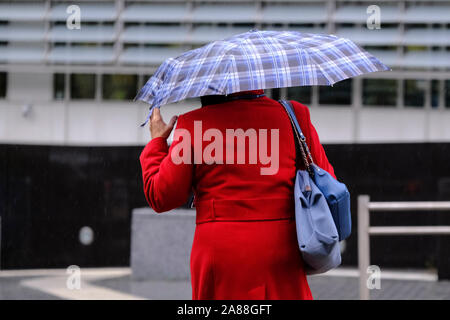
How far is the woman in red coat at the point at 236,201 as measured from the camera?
300cm

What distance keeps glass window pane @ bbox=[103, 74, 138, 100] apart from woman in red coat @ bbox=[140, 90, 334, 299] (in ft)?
31.7

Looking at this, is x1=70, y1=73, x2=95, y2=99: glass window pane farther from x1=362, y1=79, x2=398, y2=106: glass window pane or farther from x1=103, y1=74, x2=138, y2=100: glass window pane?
Answer: x1=362, y1=79, x2=398, y2=106: glass window pane

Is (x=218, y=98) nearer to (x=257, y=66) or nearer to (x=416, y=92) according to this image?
(x=257, y=66)

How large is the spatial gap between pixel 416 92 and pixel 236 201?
32.5 ft

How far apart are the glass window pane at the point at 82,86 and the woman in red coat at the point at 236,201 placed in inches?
386

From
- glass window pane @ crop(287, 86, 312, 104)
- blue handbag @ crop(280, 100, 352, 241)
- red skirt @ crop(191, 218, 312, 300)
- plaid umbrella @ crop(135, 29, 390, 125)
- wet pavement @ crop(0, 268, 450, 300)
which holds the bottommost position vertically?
wet pavement @ crop(0, 268, 450, 300)

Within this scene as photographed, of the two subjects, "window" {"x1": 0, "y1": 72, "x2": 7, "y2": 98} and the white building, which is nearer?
the white building

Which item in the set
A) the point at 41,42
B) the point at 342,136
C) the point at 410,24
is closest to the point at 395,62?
the point at 410,24

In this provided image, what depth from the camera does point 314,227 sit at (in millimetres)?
2955

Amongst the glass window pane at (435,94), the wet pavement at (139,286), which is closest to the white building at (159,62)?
the glass window pane at (435,94)

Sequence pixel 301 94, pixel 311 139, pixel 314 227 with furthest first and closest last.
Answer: pixel 301 94
pixel 311 139
pixel 314 227

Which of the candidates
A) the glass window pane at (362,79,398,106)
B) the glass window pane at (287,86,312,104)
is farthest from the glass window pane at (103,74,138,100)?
the glass window pane at (362,79,398,106)

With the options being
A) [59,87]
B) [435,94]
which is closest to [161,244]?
[59,87]

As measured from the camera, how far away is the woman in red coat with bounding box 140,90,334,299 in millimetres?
3000
